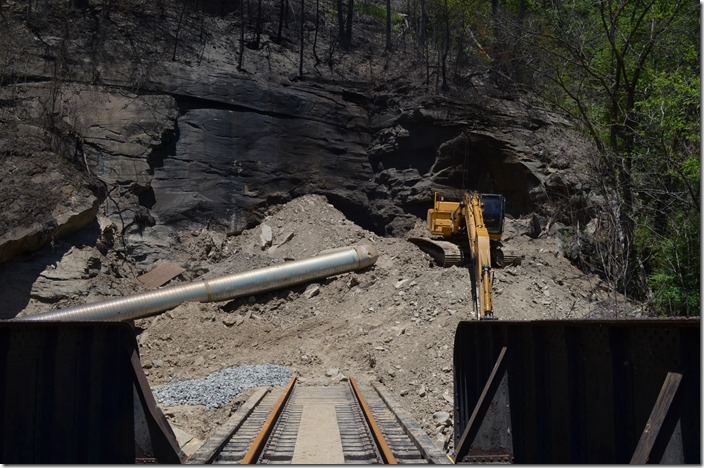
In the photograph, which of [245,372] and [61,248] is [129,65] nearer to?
[61,248]

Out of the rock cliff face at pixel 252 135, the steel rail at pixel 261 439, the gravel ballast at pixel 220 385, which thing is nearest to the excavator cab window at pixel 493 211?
the gravel ballast at pixel 220 385

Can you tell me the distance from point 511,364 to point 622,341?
177 centimetres

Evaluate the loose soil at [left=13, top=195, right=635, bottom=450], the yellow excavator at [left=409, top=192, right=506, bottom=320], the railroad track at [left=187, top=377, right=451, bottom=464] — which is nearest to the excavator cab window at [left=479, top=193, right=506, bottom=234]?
the yellow excavator at [left=409, top=192, right=506, bottom=320]

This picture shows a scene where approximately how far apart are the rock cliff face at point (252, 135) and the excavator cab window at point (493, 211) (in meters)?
8.25

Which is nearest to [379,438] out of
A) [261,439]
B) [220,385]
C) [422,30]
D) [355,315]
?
[261,439]

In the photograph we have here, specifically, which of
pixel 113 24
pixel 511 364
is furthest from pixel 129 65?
pixel 511 364

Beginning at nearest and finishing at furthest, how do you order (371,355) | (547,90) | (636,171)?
(371,355) → (636,171) → (547,90)

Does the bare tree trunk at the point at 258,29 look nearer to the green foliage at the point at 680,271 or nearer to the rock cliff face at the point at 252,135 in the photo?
the rock cliff face at the point at 252,135

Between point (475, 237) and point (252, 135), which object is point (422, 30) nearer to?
point (252, 135)

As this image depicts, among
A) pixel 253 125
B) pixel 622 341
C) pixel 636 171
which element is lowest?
pixel 622 341

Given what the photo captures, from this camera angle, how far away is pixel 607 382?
5.90 metres

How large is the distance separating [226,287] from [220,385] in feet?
19.5

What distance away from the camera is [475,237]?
17797 mm

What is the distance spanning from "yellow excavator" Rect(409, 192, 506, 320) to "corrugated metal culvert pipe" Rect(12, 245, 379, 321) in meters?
2.20
